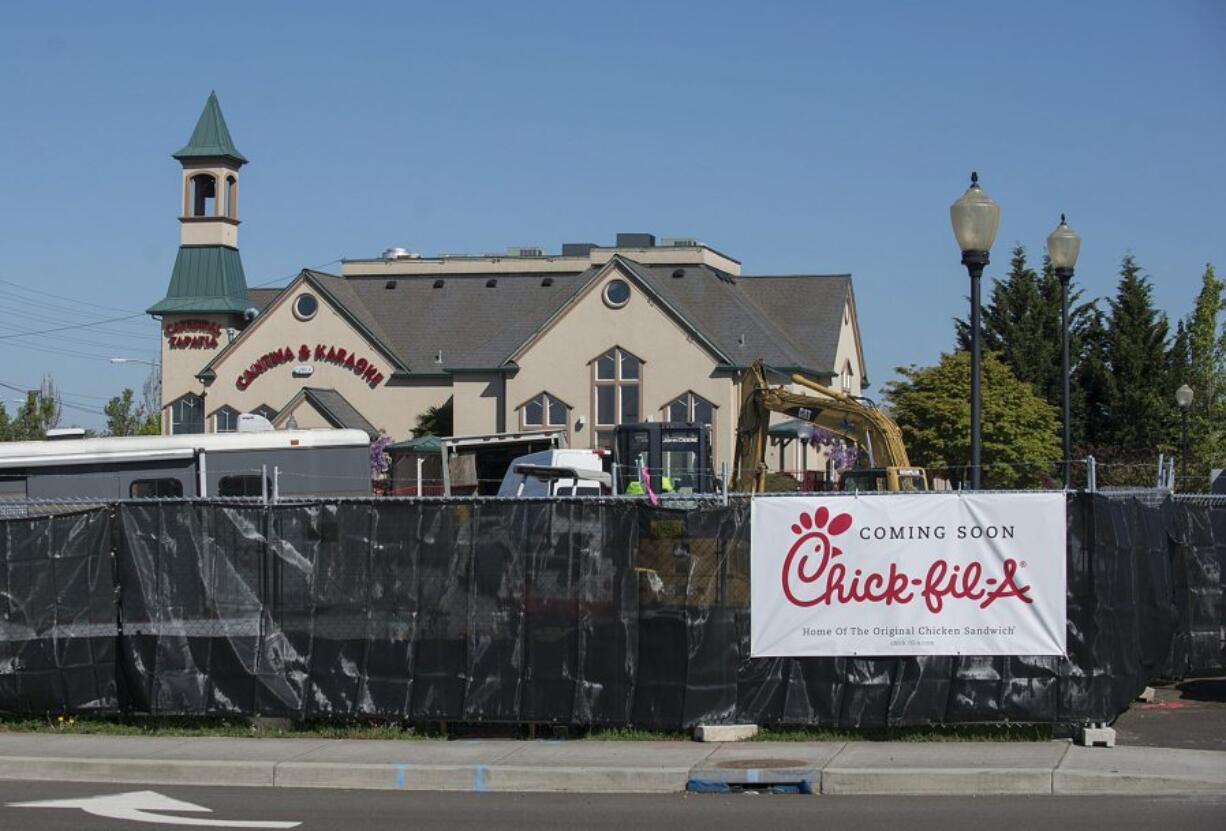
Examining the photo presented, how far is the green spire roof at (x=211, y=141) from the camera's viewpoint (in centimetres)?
6347

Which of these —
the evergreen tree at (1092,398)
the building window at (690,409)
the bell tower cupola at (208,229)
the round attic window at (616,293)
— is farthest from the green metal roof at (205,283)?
the evergreen tree at (1092,398)

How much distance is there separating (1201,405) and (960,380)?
8059mm

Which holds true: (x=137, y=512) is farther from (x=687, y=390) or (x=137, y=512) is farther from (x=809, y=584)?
(x=687, y=390)

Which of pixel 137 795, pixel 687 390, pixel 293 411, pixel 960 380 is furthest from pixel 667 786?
pixel 293 411

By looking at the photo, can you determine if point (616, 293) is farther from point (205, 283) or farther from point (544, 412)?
point (205, 283)

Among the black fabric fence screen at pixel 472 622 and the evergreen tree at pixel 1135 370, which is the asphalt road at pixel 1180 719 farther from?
the evergreen tree at pixel 1135 370

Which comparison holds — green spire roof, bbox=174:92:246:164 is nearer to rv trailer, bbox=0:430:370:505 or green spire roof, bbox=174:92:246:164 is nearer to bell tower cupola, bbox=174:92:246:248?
bell tower cupola, bbox=174:92:246:248

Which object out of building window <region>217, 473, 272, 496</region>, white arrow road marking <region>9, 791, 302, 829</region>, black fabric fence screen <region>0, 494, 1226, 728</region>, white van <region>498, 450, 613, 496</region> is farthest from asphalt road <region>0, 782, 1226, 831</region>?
building window <region>217, 473, 272, 496</region>

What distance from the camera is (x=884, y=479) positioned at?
24.4 meters

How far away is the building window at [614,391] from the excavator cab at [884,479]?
30.5 m

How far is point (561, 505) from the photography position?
14.0 meters

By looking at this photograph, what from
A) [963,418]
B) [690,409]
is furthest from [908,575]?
[690,409]

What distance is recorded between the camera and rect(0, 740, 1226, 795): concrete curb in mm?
11805

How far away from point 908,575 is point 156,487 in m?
11.9
